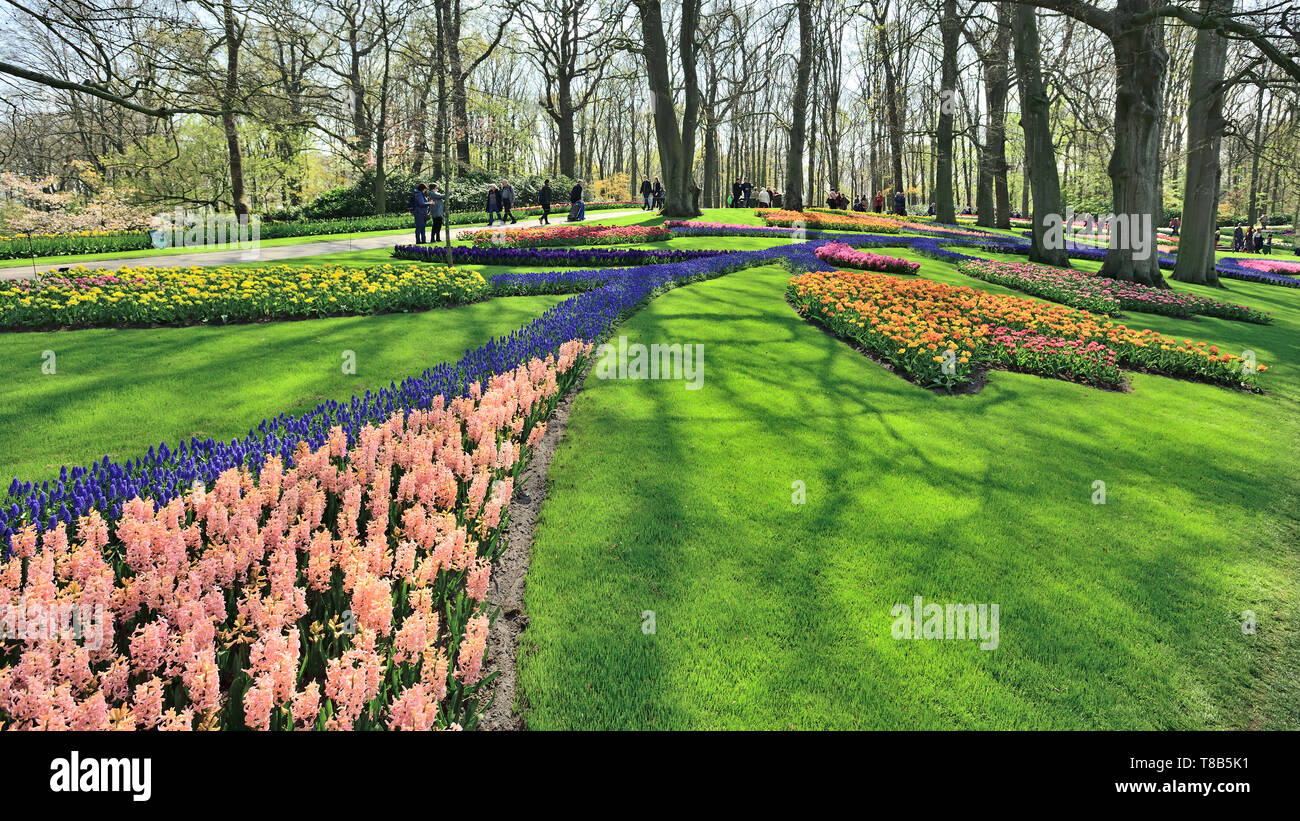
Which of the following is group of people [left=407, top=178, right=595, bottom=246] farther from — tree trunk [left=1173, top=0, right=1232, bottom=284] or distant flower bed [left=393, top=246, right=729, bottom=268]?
tree trunk [left=1173, top=0, right=1232, bottom=284]

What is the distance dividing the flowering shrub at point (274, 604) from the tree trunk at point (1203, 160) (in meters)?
21.6

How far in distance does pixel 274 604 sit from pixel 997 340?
9472 millimetres

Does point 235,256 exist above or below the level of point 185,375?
above

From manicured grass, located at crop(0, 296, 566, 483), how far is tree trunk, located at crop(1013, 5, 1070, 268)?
55.9ft

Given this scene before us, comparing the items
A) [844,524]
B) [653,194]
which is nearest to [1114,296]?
[844,524]

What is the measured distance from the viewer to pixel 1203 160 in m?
17.2

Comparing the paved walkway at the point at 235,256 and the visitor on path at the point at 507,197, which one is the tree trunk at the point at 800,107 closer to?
the visitor on path at the point at 507,197

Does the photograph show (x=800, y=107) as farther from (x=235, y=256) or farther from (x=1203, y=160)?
(x=235, y=256)

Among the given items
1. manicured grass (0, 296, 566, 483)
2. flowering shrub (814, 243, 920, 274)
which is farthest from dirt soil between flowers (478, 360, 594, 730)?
flowering shrub (814, 243, 920, 274)


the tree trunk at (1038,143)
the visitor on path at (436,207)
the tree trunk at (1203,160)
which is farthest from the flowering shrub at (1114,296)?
the visitor on path at (436,207)
